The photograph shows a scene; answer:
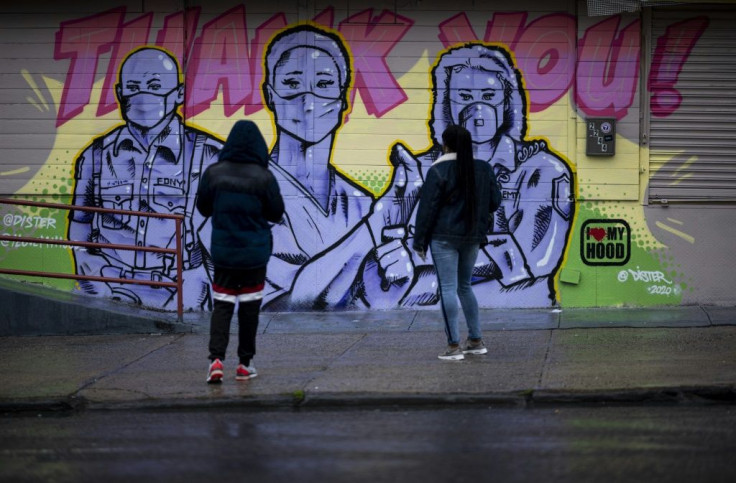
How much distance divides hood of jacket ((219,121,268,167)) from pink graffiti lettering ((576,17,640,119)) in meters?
4.56

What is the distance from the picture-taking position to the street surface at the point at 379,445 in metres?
5.32

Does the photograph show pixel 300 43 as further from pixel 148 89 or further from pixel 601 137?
pixel 601 137

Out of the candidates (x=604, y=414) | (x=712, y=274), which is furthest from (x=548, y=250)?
(x=604, y=414)

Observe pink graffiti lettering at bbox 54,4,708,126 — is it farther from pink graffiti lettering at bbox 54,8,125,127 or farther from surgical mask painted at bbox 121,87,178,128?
surgical mask painted at bbox 121,87,178,128

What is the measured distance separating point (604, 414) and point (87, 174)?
22.1 feet

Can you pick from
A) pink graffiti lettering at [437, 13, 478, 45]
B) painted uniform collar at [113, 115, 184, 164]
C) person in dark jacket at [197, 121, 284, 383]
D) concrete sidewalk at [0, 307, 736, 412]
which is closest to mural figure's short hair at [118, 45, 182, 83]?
painted uniform collar at [113, 115, 184, 164]

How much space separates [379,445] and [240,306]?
2274 mm

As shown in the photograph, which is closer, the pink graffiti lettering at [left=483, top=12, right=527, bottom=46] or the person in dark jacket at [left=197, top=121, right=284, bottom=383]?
the person in dark jacket at [left=197, top=121, right=284, bottom=383]

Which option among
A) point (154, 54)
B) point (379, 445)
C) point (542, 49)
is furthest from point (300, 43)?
point (379, 445)

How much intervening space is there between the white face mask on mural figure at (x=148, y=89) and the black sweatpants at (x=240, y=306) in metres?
3.98

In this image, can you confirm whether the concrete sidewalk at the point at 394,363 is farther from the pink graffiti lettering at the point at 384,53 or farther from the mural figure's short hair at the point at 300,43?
the mural figure's short hair at the point at 300,43

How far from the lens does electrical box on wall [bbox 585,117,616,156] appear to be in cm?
1110

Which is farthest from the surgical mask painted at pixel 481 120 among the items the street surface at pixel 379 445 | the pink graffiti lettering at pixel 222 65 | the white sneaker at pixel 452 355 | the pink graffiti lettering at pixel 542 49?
the street surface at pixel 379 445

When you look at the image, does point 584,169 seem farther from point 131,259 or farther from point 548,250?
point 131,259
